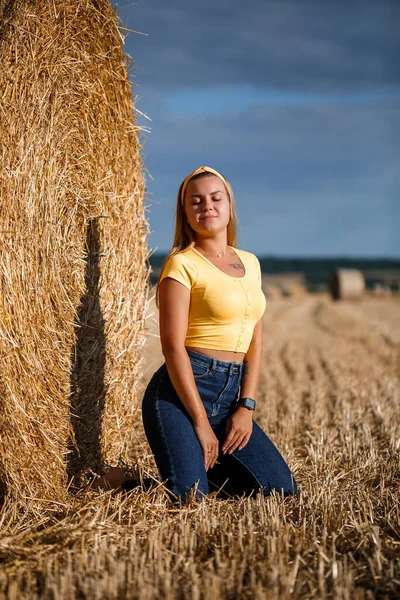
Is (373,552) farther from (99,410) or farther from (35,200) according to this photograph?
(35,200)

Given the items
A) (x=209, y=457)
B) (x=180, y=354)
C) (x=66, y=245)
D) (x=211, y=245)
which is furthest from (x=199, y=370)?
(x=66, y=245)

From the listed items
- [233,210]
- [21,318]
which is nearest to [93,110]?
[233,210]

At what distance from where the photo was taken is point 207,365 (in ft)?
11.2

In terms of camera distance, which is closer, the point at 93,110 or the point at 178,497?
the point at 178,497

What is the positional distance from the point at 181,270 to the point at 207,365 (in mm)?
483

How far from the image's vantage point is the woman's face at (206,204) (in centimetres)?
346

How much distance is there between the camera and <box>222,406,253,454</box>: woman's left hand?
3.42 meters

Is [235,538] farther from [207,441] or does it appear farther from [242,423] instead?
[242,423]

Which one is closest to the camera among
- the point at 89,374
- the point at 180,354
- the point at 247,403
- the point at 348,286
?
the point at 180,354

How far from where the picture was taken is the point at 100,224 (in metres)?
3.84

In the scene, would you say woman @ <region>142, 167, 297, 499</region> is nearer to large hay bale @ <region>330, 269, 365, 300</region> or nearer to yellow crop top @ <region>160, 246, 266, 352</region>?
yellow crop top @ <region>160, 246, 266, 352</region>

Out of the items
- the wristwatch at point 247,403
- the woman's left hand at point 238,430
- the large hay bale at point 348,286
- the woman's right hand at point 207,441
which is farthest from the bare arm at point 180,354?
the large hay bale at point 348,286

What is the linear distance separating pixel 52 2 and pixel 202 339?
69.7 inches

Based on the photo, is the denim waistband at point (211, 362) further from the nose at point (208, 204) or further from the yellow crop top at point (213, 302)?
the nose at point (208, 204)
